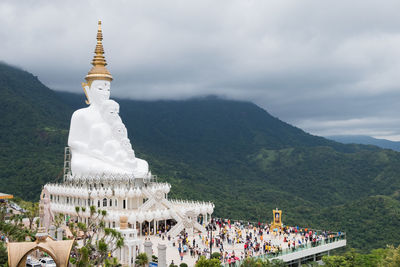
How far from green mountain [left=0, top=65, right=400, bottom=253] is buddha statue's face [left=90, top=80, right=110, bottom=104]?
23893 millimetres

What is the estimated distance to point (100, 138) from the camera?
49.2 m

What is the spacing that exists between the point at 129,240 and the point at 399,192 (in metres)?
84.2

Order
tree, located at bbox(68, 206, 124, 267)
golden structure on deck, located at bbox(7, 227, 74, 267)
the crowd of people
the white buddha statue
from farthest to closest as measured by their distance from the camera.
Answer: the white buddha statue < the crowd of people < tree, located at bbox(68, 206, 124, 267) < golden structure on deck, located at bbox(7, 227, 74, 267)

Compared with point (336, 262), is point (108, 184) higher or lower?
higher

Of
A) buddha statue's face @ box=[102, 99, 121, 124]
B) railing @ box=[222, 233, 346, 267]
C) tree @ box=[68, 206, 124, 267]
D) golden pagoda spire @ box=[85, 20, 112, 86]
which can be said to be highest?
golden pagoda spire @ box=[85, 20, 112, 86]

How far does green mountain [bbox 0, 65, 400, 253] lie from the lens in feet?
229

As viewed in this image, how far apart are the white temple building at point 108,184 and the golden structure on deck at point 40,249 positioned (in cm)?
1793

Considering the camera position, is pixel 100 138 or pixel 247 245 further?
pixel 100 138

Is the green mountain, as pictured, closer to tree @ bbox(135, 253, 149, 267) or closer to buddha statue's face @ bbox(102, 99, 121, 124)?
buddha statue's face @ bbox(102, 99, 121, 124)

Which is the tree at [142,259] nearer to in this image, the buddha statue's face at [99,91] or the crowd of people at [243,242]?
the crowd of people at [243,242]

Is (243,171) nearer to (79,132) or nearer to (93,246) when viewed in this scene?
(79,132)

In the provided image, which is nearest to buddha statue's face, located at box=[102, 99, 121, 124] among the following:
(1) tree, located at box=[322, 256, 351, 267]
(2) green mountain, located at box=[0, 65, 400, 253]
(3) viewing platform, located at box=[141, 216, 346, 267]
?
(3) viewing platform, located at box=[141, 216, 346, 267]

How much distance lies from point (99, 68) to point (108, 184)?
14.7 metres

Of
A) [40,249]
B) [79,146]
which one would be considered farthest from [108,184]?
[40,249]
